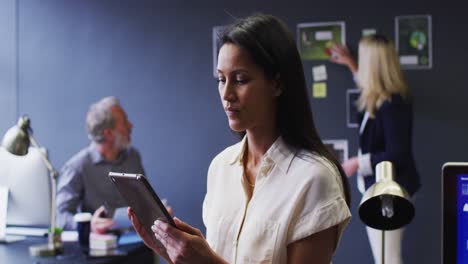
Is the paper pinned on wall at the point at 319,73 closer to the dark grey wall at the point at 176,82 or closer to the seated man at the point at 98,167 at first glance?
the dark grey wall at the point at 176,82

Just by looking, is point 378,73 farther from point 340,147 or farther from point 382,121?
point 340,147

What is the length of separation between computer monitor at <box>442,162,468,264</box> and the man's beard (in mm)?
2969

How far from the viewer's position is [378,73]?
423 centimetres

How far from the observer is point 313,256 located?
1.34 metres

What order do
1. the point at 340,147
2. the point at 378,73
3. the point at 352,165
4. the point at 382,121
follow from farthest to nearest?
the point at 340,147
the point at 352,165
the point at 378,73
the point at 382,121

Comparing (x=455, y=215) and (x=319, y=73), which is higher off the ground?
(x=319, y=73)

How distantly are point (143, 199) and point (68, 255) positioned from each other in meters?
1.62

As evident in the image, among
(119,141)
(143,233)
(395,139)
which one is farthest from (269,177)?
(119,141)

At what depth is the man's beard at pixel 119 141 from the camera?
13.2 ft

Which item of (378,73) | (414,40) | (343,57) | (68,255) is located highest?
(414,40)

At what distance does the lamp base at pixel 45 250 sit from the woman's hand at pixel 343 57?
2545 mm

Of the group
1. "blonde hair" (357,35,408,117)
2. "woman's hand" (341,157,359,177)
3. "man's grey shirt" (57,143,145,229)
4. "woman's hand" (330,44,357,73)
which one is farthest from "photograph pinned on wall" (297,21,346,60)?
"man's grey shirt" (57,143,145,229)

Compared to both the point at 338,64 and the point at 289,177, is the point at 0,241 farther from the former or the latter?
the point at 338,64

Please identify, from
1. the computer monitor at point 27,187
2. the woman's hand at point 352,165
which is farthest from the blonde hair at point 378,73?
the computer monitor at point 27,187
